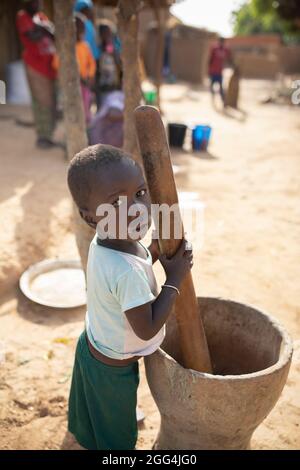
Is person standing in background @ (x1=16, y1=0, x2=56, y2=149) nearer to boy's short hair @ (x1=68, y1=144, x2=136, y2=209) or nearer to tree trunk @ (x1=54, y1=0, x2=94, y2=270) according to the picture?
tree trunk @ (x1=54, y1=0, x2=94, y2=270)

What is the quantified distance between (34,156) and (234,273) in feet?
12.2

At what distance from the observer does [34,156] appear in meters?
5.95

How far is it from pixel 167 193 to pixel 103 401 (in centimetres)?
84

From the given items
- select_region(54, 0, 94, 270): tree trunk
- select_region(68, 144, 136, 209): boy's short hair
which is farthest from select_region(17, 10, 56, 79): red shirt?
select_region(68, 144, 136, 209): boy's short hair

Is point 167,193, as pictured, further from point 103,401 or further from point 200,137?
point 200,137

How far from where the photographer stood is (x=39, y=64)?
5766 mm

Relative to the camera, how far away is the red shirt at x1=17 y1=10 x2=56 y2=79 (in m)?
5.46

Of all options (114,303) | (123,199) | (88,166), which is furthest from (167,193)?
(114,303)

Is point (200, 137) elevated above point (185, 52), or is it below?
below

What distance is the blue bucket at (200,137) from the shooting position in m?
7.09

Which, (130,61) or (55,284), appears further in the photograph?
(55,284)

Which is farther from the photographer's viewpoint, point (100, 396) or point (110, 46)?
point (110, 46)

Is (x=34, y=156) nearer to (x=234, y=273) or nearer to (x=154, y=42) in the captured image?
(x=234, y=273)

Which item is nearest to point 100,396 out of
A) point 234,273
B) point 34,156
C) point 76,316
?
point 76,316
